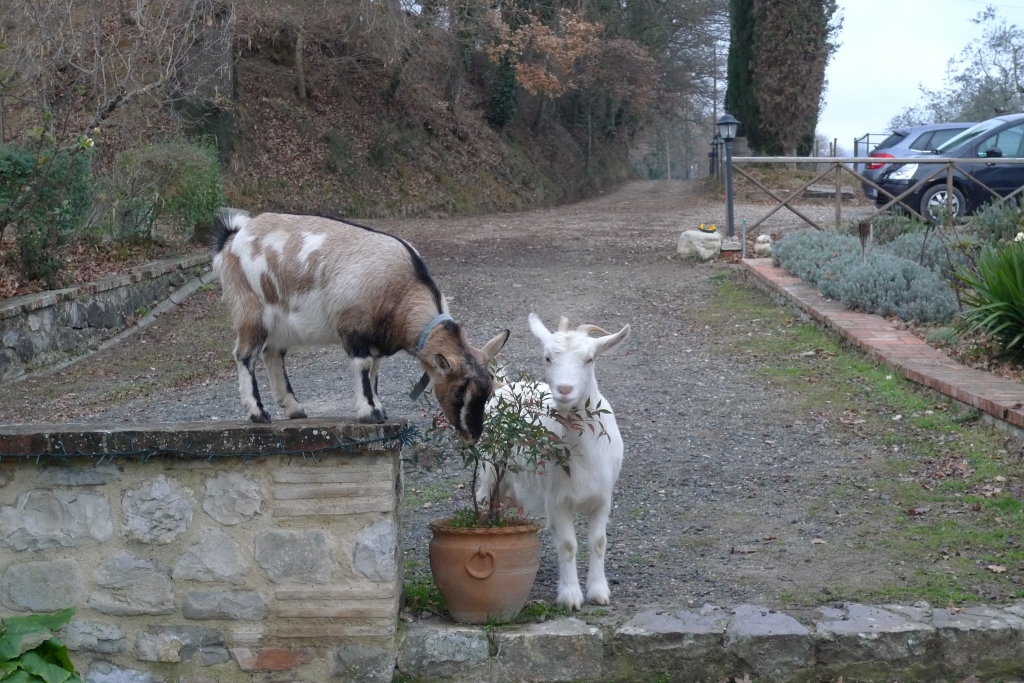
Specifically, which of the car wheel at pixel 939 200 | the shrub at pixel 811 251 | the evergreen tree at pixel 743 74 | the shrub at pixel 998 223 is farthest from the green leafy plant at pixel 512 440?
the evergreen tree at pixel 743 74

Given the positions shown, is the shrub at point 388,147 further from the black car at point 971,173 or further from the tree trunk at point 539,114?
the black car at point 971,173

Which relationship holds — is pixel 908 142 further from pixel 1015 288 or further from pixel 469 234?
pixel 1015 288

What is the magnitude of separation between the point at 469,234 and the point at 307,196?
5548 mm

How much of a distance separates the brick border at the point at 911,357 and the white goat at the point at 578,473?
11.1 ft

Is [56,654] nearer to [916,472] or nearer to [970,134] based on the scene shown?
[916,472]

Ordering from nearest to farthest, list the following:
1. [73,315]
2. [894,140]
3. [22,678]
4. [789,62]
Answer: [22,678]
[73,315]
[894,140]
[789,62]

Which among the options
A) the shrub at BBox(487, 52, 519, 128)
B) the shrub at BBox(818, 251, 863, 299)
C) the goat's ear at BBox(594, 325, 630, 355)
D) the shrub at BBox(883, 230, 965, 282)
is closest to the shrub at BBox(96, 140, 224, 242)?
the shrub at BBox(818, 251, 863, 299)

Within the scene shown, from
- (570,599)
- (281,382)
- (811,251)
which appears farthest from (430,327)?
(811,251)

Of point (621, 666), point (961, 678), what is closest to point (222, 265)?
point (621, 666)

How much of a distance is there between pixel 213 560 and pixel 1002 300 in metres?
6.77

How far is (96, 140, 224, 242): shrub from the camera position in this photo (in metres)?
13.5

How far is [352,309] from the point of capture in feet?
15.1

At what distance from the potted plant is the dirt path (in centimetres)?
54

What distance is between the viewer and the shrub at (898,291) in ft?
34.5
